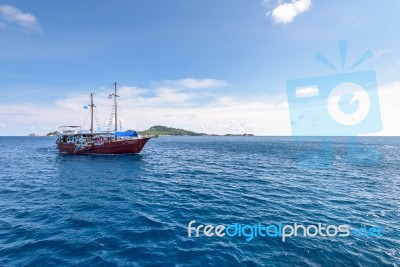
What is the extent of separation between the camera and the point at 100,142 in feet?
185

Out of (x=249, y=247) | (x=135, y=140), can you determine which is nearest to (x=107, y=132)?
(x=135, y=140)

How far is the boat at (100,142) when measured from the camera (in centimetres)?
5469

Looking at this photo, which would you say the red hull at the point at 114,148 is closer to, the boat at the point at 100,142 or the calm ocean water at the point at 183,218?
the boat at the point at 100,142

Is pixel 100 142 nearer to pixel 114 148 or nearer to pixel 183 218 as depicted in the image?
pixel 114 148

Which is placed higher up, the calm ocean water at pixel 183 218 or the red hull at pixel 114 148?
the red hull at pixel 114 148

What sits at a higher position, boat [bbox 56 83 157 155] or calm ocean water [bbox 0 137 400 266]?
boat [bbox 56 83 157 155]

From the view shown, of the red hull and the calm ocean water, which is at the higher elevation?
the red hull

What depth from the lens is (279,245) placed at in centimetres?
1148

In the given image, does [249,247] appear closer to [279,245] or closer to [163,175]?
[279,245]

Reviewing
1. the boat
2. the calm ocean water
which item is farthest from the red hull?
the calm ocean water

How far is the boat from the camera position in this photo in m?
54.7

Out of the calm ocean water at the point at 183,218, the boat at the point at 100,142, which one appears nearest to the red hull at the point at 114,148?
the boat at the point at 100,142

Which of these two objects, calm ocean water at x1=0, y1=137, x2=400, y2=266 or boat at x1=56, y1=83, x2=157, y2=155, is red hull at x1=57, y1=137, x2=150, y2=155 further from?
calm ocean water at x1=0, y1=137, x2=400, y2=266

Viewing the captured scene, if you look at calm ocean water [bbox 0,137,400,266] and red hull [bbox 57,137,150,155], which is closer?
calm ocean water [bbox 0,137,400,266]
